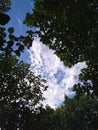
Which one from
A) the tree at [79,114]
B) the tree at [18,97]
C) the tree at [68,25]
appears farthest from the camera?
the tree at [79,114]

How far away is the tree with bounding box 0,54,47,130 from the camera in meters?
44.6

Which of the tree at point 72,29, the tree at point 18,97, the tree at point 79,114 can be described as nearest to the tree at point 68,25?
the tree at point 72,29

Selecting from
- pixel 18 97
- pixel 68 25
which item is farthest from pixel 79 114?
pixel 68 25

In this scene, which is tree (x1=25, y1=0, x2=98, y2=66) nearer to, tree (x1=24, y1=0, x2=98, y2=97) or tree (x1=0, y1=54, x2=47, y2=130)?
tree (x1=24, y1=0, x2=98, y2=97)

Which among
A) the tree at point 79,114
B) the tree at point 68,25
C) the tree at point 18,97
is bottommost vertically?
the tree at point 68,25

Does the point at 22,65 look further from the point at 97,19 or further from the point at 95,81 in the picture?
the point at 97,19

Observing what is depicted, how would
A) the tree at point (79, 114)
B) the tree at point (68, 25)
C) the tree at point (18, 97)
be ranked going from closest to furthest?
the tree at point (68, 25) → the tree at point (18, 97) → the tree at point (79, 114)

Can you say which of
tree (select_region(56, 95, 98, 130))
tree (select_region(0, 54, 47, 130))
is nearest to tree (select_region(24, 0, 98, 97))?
tree (select_region(0, 54, 47, 130))

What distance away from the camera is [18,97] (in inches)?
1810

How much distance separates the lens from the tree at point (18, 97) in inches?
1754

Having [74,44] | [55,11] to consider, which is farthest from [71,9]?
[74,44]

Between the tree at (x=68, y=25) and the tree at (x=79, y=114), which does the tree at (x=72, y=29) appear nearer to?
the tree at (x=68, y=25)

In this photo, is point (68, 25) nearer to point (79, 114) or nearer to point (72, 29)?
point (72, 29)

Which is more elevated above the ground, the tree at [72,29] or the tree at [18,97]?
the tree at [18,97]
